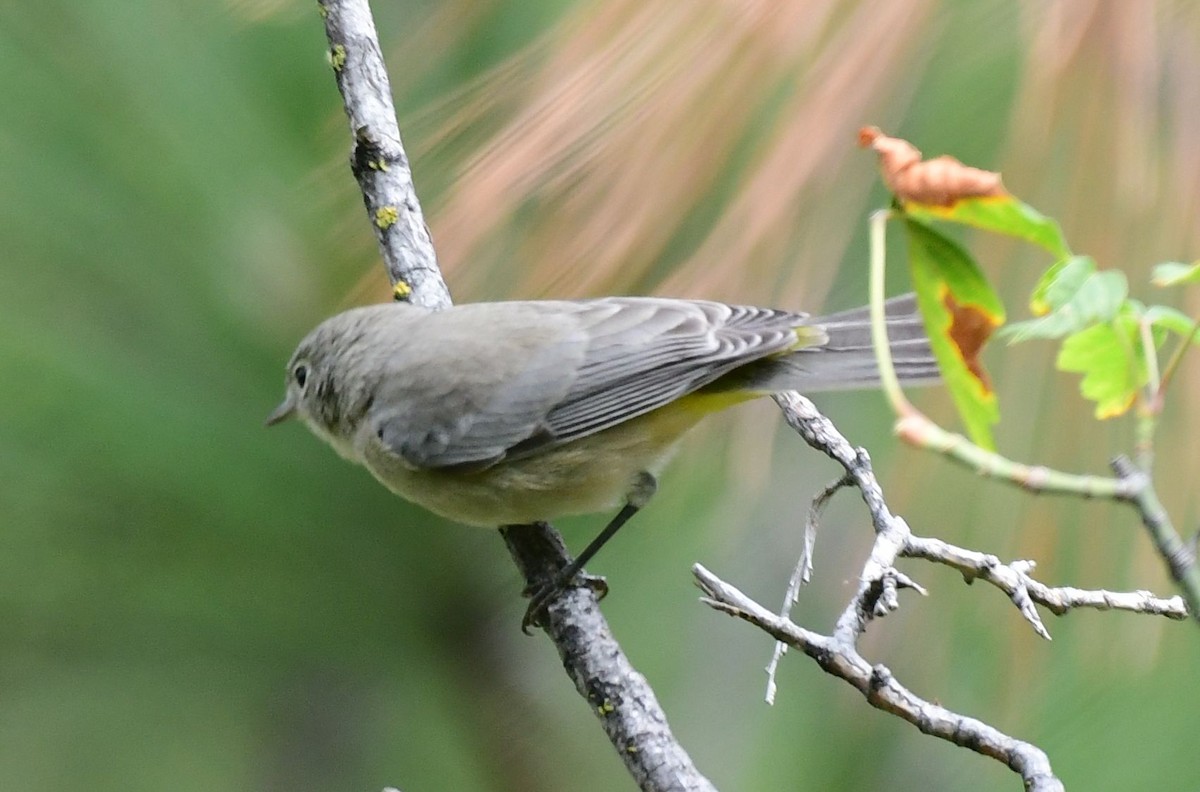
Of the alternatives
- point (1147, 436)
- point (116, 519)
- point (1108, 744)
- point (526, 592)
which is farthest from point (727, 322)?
point (1147, 436)

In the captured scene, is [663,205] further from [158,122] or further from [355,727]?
[355,727]

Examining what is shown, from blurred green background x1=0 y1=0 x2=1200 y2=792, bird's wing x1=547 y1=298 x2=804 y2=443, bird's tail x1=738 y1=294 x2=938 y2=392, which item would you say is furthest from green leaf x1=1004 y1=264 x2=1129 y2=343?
bird's wing x1=547 y1=298 x2=804 y2=443

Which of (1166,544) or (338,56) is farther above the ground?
(338,56)

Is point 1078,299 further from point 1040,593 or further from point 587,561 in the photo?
point 587,561

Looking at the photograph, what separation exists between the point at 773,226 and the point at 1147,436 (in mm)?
656

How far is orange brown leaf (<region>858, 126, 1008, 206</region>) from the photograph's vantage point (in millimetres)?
564

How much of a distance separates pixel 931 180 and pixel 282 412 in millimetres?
1343

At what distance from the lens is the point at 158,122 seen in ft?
5.39

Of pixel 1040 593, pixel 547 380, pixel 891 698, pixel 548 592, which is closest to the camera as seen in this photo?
pixel 891 698

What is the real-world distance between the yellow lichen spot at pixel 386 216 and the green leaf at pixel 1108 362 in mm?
1341

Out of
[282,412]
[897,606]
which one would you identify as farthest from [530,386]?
[897,606]

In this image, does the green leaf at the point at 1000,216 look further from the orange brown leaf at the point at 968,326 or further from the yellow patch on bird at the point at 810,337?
the yellow patch on bird at the point at 810,337

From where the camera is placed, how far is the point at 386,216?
1.82 m

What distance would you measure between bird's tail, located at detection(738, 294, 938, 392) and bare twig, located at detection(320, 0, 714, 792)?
0.45m
